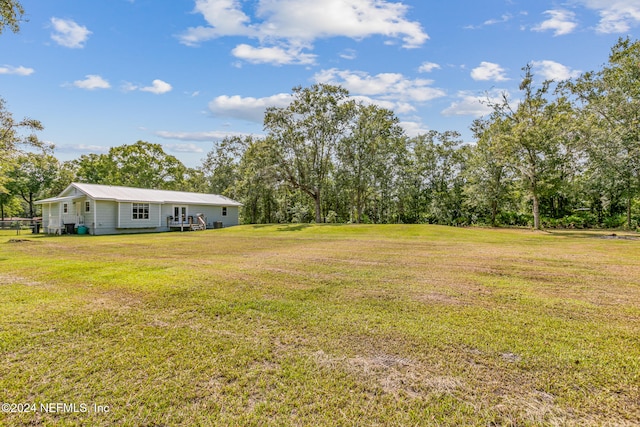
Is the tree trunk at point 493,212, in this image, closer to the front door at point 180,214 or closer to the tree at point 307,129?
the tree at point 307,129

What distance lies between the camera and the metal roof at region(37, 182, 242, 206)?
22469 mm

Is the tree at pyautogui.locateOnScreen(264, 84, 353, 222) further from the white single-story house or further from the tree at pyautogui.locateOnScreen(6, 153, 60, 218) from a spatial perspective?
Result: the tree at pyautogui.locateOnScreen(6, 153, 60, 218)

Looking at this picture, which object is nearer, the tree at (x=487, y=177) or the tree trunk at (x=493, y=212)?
the tree at (x=487, y=177)

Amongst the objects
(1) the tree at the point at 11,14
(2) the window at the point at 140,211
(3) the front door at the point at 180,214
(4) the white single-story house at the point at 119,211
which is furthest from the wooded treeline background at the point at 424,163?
(1) the tree at the point at 11,14

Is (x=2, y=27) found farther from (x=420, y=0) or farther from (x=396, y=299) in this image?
(x=420, y=0)

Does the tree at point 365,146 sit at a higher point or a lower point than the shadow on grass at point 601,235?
higher

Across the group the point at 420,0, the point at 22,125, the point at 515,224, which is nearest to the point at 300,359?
the point at 420,0

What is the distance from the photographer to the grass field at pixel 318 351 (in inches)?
91.0

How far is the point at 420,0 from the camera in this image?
12281 mm

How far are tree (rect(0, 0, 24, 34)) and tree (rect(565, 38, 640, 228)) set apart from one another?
2987cm

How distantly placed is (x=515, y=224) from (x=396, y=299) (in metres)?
29.6

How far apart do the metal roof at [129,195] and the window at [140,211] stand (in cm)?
52

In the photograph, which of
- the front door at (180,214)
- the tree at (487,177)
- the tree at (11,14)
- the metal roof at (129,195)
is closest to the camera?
the tree at (11,14)

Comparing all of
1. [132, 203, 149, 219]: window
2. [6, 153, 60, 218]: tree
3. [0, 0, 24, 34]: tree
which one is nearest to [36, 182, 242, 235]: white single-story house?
[132, 203, 149, 219]: window
